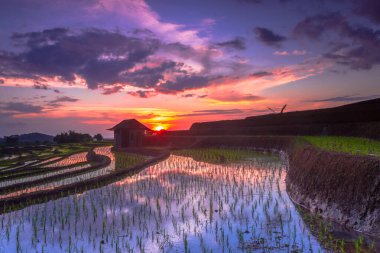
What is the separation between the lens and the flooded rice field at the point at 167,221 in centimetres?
712

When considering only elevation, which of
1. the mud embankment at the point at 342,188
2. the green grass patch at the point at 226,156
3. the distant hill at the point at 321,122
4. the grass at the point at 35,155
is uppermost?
the distant hill at the point at 321,122

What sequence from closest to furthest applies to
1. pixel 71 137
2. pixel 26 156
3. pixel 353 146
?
pixel 353 146, pixel 26 156, pixel 71 137

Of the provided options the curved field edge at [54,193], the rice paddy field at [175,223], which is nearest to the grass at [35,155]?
the curved field edge at [54,193]

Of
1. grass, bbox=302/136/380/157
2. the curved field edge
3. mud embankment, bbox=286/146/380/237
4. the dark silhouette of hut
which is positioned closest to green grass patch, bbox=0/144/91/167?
the dark silhouette of hut

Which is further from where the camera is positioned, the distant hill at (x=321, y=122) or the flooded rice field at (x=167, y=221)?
the distant hill at (x=321, y=122)

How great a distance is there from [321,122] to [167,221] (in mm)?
26600

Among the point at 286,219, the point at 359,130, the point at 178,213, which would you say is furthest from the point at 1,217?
the point at 359,130

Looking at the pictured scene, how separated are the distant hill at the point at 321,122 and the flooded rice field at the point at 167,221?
526 inches

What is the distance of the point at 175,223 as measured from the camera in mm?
8641

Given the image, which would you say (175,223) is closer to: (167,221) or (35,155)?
(167,221)

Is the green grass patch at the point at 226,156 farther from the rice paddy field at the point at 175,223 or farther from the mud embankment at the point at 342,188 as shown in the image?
the mud embankment at the point at 342,188

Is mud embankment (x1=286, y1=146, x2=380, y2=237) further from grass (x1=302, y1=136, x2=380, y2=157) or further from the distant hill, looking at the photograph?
the distant hill

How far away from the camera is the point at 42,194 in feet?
41.4

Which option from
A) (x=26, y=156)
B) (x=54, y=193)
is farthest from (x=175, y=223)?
(x=26, y=156)
